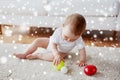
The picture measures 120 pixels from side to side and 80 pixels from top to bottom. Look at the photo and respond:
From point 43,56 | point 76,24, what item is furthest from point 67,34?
point 43,56

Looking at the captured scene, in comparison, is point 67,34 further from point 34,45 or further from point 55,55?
point 34,45

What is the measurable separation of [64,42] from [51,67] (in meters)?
0.18

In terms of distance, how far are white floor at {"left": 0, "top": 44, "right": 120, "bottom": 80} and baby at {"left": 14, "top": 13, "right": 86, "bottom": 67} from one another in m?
0.05

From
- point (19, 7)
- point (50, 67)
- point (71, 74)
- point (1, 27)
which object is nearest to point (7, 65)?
point (50, 67)

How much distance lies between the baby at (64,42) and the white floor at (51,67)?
0.16 ft

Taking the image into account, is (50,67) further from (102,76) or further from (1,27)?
(1,27)

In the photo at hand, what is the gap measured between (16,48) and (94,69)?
2.08 feet

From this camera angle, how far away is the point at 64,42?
1.65 meters

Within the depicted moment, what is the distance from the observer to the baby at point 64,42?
146 cm

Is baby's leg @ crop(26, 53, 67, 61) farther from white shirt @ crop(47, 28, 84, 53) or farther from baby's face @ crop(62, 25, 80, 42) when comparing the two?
baby's face @ crop(62, 25, 80, 42)

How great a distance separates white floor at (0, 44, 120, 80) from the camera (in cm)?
146

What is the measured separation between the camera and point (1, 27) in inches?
92.0

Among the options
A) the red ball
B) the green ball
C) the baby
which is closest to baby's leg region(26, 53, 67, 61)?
the baby

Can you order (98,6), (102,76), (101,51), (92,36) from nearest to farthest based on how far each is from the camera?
(102,76), (101,51), (98,6), (92,36)
